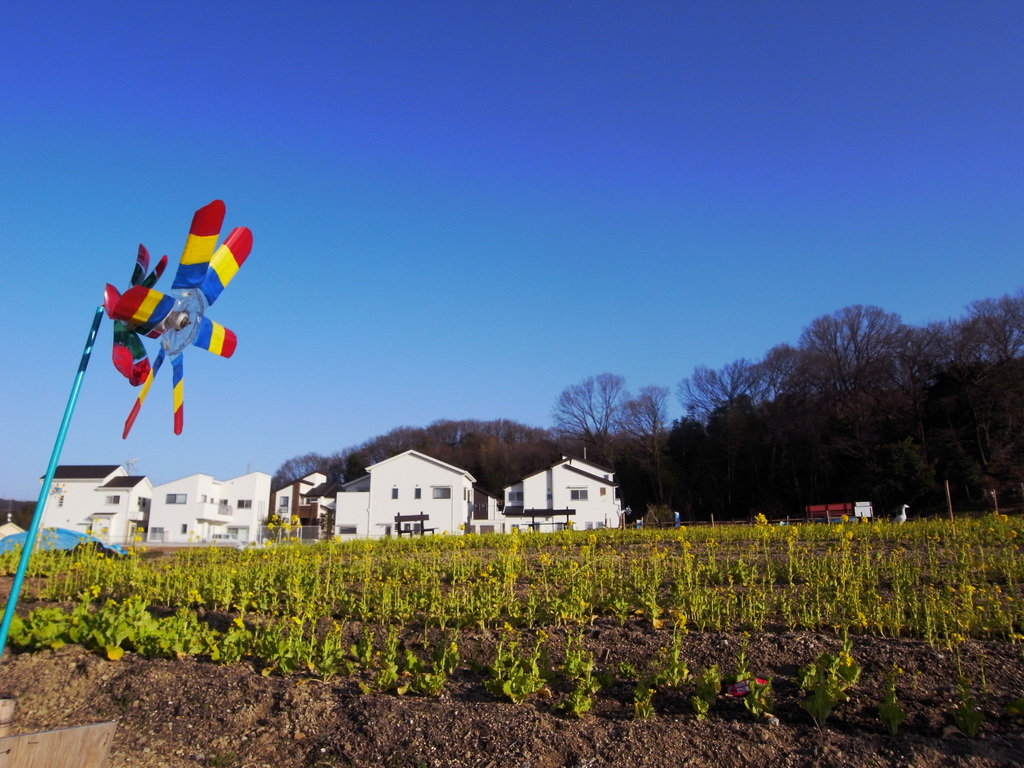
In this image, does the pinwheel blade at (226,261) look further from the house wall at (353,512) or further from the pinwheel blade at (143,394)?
the house wall at (353,512)

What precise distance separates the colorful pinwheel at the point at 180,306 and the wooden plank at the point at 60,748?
1.48 metres

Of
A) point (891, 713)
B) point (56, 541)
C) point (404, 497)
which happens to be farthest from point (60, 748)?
point (404, 497)

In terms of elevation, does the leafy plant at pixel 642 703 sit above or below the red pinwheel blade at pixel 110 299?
below

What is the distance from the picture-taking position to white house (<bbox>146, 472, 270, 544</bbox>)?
142 ft

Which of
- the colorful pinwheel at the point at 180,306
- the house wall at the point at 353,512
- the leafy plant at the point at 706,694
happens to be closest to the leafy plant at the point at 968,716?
the leafy plant at the point at 706,694

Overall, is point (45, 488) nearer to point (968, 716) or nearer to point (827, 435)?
point (968, 716)

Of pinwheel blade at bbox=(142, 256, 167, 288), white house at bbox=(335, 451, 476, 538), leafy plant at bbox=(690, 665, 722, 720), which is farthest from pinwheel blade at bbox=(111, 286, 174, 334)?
white house at bbox=(335, 451, 476, 538)

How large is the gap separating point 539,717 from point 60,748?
7.25ft

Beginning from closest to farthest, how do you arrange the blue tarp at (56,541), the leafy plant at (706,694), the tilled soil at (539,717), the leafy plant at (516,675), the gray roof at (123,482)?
the tilled soil at (539,717) < the leafy plant at (706,694) < the leafy plant at (516,675) < the blue tarp at (56,541) < the gray roof at (123,482)

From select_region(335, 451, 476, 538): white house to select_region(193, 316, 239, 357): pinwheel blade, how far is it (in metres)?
34.6

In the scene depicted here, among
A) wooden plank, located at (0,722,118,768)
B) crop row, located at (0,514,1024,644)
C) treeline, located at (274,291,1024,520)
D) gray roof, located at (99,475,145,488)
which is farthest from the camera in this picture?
gray roof, located at (99,475,145,488)

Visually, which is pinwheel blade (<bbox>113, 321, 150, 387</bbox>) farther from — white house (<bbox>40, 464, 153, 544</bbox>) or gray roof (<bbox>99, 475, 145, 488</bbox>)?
gray roof (<bbox>99, 475, 145, 488</bbox>)

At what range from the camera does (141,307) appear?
3.53 metres

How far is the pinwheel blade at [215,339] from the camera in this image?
3.82m
